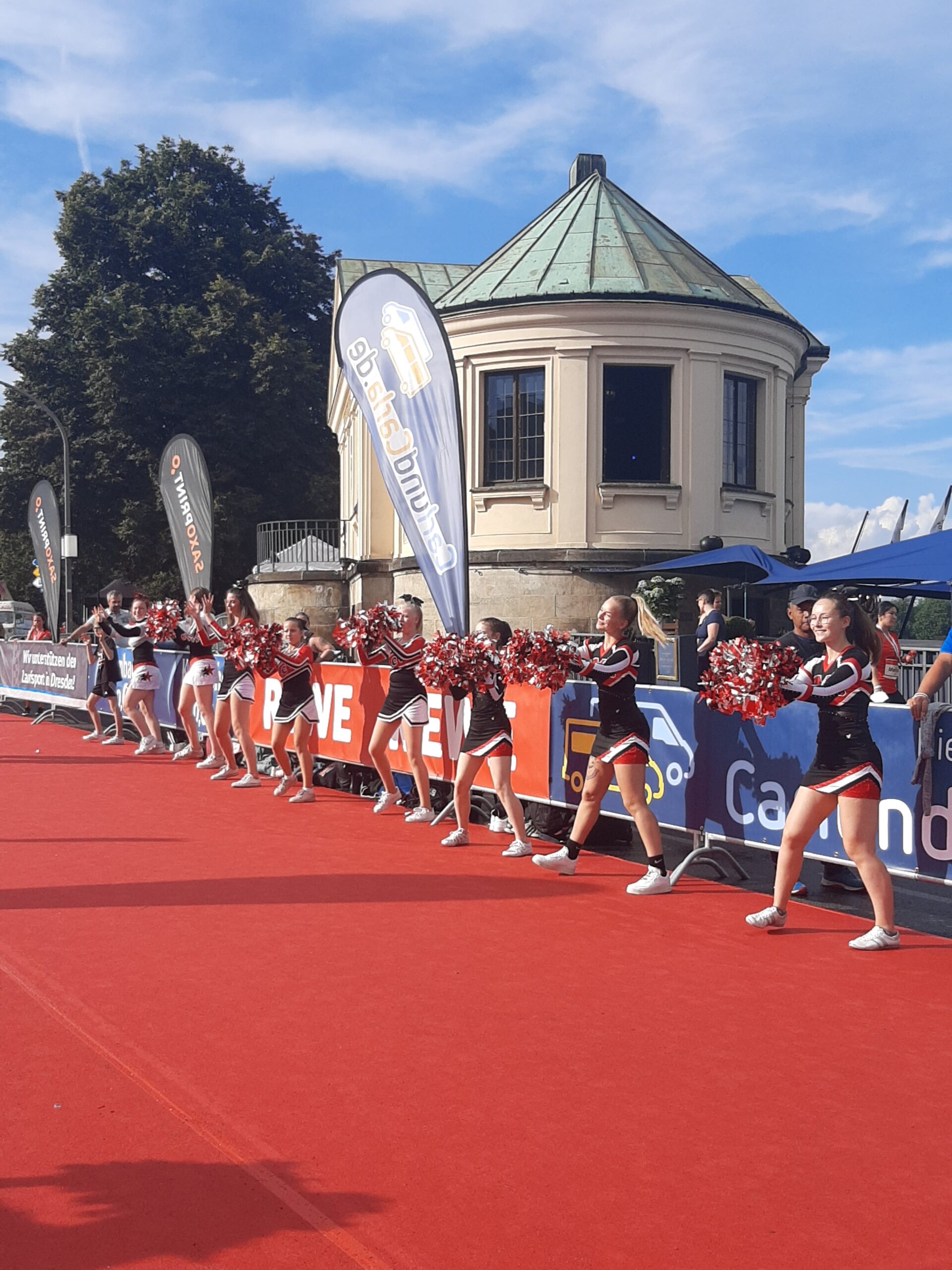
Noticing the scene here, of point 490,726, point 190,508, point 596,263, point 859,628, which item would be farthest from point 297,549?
point 859,628

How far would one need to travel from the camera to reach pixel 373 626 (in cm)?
1045

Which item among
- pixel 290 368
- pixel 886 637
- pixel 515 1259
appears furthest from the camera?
pixel 290 368

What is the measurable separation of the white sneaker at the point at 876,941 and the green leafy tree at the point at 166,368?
36197mm

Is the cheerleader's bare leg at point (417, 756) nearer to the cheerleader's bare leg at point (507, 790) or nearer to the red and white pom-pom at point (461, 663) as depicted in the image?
the red and white pom-pom at point (461, 663)

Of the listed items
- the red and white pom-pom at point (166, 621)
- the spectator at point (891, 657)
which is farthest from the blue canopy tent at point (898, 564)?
the red and white pom-pom at point (166, 621)

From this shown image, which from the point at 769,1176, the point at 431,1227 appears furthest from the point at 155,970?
the point at 769,1176

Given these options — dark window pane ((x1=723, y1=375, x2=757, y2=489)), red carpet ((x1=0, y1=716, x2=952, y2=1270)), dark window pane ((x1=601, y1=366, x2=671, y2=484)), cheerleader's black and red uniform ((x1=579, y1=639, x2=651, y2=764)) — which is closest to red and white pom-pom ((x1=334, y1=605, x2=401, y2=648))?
red carpet ((x1=0, y1=716, x2=952, y2=1270))

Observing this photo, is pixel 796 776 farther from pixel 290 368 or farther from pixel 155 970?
pixel 290 368

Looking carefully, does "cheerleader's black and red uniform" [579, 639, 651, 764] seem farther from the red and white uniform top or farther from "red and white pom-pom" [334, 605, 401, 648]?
the red and white uniform top

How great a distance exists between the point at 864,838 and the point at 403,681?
16.4 ft

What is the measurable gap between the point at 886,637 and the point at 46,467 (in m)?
37.5

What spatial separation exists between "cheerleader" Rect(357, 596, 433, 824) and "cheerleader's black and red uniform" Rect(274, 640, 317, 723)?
124cm

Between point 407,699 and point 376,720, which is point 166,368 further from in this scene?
point 407,699

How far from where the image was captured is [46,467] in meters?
43.0
